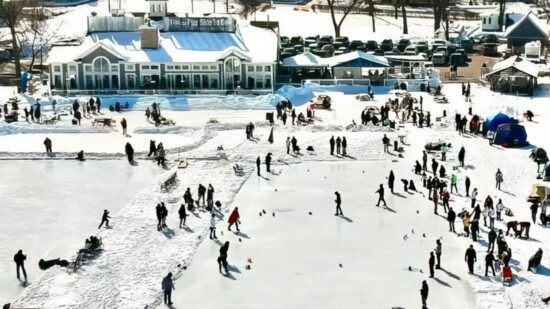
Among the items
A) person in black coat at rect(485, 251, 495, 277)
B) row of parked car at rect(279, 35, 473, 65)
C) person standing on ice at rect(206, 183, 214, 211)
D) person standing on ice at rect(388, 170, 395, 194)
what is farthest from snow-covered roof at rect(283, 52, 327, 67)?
person in black coat at rect(485, 251, 495, 277)

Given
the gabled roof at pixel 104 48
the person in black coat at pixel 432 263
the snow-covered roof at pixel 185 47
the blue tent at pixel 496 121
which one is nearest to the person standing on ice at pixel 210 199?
the person in black coat at pixel 432 263

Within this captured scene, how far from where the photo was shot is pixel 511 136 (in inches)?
1681

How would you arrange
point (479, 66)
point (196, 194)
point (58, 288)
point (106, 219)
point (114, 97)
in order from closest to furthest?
point (58, 288) < point (106, 219) < point (196, 194) < point (114, 97) < point (479, 66)

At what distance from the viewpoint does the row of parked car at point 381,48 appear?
239 feet

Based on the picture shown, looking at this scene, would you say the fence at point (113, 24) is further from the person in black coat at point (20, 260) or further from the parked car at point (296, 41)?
the person in black coat at point (20, 260)

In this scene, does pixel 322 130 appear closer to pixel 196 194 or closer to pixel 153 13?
pixel 196 194

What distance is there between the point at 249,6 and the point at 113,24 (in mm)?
42917

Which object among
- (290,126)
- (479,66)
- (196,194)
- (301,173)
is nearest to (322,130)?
(290,126)

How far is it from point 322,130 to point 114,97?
54.3 ft

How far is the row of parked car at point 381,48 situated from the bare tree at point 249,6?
586 inches

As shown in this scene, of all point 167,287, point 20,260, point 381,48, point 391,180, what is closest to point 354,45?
point 381,48

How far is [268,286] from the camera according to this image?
25.1 metres

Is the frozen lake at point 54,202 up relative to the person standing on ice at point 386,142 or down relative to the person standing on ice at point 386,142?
down

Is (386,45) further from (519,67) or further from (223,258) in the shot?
(223,258)
